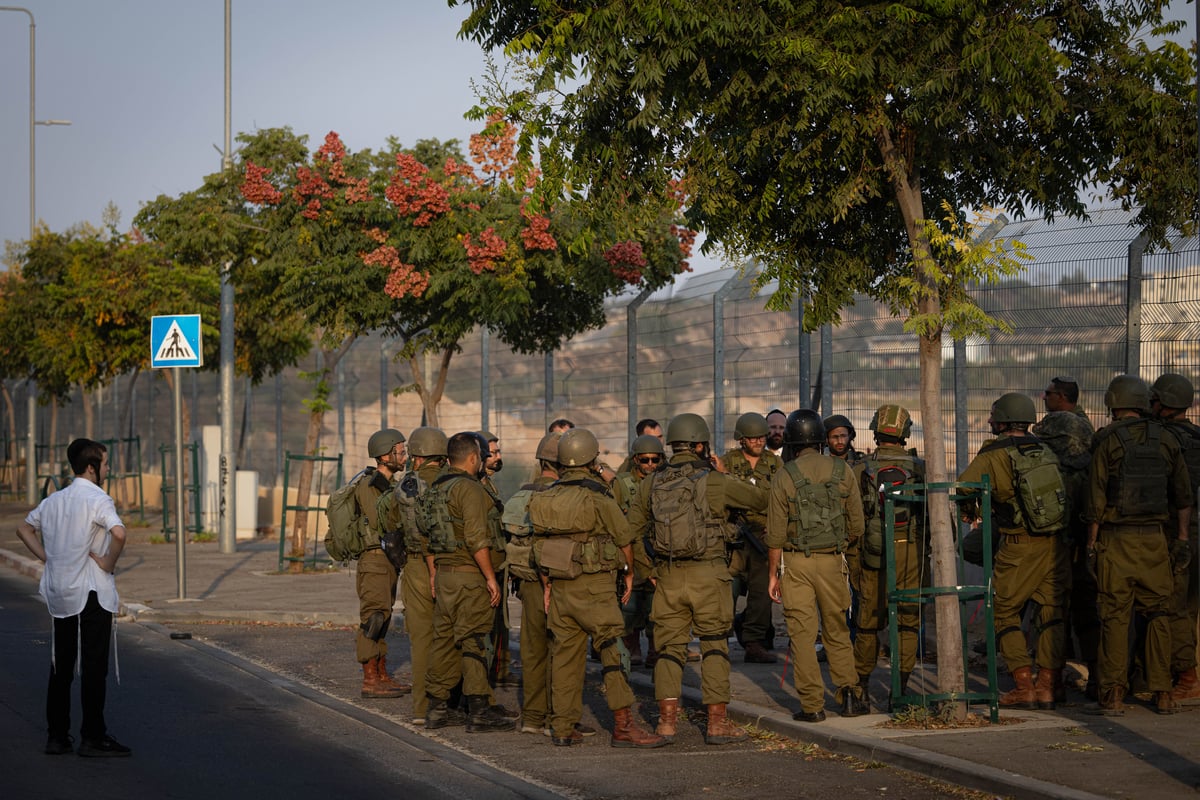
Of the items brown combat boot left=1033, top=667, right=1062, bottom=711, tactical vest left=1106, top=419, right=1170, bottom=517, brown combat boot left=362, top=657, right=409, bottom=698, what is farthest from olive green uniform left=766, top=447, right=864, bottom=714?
brown combat boot left=362, top=657, right=409, bottom=698

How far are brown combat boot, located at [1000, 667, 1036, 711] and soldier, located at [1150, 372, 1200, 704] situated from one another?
34.0 inches

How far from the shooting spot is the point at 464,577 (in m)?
9.59

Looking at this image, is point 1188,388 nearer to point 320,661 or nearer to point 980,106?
point 980,106

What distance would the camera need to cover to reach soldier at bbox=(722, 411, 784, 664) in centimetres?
1184

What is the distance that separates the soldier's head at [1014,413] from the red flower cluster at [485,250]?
9.62m

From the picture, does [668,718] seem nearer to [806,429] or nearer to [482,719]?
[482,719]

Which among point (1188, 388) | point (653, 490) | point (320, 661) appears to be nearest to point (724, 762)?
point (653, 490)

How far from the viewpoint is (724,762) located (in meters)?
8.53

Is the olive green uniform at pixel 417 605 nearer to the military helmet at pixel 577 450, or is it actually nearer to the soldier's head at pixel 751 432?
the military helmet at pixel 577 450

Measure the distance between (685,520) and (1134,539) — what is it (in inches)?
111

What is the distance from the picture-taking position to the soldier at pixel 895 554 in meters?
9.71

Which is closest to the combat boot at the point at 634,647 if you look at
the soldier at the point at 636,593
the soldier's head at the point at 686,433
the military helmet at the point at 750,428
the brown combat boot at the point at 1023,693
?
the soldier at the point at 636,593

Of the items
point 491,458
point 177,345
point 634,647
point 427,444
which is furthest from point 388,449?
point 177,345

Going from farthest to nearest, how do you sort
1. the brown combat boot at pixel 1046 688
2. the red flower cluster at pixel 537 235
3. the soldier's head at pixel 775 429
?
the red flower cluster at pixel 537 235 < the soldier's head at pixel 775 429 < the brown combat boot at pixel 1046 688
